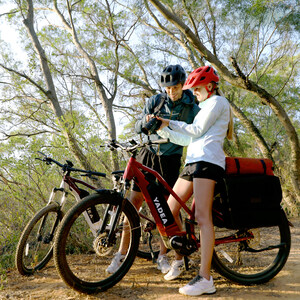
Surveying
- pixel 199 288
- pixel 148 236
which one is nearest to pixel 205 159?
pixel 199 288

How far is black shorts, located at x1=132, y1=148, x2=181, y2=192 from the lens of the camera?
2863mm

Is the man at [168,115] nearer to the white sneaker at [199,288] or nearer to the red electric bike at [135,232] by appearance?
the red electric bike at [135,232]

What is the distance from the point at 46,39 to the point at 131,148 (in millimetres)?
8048

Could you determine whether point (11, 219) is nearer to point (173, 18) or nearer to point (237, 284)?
point (237, 284)

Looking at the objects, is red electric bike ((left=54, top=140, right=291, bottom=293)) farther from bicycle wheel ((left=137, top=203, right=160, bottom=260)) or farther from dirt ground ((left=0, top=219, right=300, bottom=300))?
bicycle wheel ((left=137, top=203, right=160, bottom=260))

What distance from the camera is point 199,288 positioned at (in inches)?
85.1

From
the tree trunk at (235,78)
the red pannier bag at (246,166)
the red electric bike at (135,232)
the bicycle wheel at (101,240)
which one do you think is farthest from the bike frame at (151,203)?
the tree trunk at (235,78)

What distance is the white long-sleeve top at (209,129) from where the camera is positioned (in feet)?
7.37

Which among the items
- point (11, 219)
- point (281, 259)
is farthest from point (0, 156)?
point (281, 259)

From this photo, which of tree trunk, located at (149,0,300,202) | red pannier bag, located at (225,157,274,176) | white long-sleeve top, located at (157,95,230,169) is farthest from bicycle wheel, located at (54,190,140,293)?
tree trunk, located at (149,0,300,202)

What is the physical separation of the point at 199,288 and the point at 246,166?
1.14 meters

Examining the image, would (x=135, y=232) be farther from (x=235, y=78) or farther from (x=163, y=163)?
(x=235, y=78)

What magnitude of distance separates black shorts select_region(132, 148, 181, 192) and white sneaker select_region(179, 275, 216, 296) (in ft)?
3.44

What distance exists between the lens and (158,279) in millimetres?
2613
